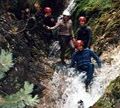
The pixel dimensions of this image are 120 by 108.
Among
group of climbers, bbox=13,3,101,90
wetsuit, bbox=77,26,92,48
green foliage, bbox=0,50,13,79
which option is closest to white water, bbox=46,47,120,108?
group of climbers, bbox=13,3,101,90

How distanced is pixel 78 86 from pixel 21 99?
6439mm

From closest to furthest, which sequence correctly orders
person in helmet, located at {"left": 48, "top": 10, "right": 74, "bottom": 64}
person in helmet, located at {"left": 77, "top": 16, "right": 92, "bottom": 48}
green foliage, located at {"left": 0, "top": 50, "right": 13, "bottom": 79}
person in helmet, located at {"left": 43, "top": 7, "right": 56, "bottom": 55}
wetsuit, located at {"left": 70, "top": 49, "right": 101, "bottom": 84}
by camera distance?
green foliage, located at {"left": 0, "top": 50, "right": 13, "bottom": 79} → wetsuit, located at {"left": 70, "top": 49, "right": 101, "bottom": 84} → person in helmet, located at {"left": 77, "top": 16, "right": 92, "bottom": 48} → person in helmet, located at {"left": 48, "top": 10, "right": 74, "bottom": 64} → person in helmet, located at {"left": 43, "top": 7, "right": 56, "bottom": 55}

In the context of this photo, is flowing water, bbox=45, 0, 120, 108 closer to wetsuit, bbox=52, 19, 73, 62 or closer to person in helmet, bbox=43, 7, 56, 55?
wetsuit, bbox=52, 19, 73, 62

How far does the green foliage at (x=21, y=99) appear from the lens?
3.71m

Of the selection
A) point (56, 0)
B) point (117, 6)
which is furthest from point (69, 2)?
point (117, 6)

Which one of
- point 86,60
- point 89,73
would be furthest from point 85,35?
point 89,73

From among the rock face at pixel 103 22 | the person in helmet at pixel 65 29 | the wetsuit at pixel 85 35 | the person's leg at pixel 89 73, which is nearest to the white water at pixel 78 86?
the person's leg at pixel 89 73

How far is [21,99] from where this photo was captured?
12.2 ft

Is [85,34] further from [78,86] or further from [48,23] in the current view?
[48,23]

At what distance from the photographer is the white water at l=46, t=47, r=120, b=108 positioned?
31.6 ft

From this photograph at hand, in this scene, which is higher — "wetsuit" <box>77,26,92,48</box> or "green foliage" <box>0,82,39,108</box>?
"wetsuit" <box>77,26,92,48</box>

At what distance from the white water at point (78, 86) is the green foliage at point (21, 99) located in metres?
5.72

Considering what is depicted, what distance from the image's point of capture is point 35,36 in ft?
43.6

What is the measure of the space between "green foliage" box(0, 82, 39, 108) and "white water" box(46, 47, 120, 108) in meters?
5.72
